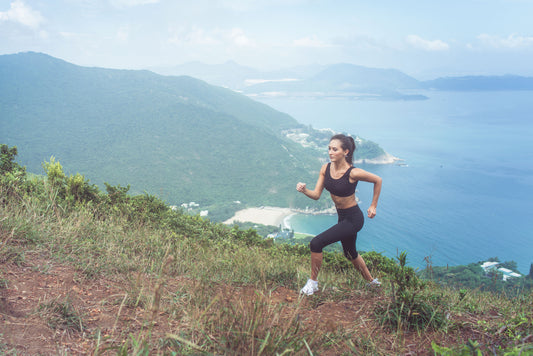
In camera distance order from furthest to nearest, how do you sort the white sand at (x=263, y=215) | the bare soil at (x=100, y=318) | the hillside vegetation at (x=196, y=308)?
the white sand at (x=263, y=215), the bare soil at (x=100, y=318), the hillside vegetation at (x=196, y=308)

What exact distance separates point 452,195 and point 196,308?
283 feet

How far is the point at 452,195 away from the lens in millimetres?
78438

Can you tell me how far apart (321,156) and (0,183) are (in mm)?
110548

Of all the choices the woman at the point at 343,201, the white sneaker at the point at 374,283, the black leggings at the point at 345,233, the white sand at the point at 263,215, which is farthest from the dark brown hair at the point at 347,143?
the white sand at the point at 263,215

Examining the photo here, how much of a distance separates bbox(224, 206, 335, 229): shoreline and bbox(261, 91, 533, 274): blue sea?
1979mm

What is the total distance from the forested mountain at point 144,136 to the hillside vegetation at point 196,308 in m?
74.5

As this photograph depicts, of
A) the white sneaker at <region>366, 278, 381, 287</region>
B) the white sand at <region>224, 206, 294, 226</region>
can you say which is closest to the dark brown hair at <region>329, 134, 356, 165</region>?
the white sneaker at <region>366, 278, 381, 287</region>

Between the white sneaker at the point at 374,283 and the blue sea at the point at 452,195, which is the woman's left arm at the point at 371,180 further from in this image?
the blue sea at the point at 452,195

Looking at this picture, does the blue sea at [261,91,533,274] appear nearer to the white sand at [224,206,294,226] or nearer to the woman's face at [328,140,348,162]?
the white sand at [224,206,294,226]

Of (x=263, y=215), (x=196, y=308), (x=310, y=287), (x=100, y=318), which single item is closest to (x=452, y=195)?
(x=263, y=215)

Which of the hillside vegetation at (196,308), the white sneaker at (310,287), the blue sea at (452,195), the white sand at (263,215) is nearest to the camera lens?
the hillside vegetation at (196,308)

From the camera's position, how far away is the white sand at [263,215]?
228ft

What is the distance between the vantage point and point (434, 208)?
72375 millimetres

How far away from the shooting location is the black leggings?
11.7 feet
